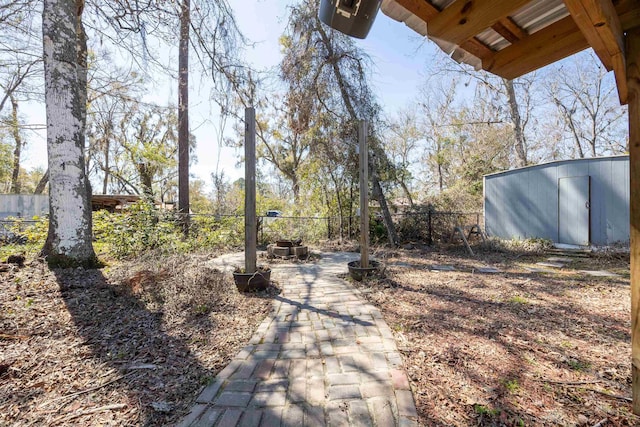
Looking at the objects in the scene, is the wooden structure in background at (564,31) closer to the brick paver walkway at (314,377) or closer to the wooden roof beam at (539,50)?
the wooden roof beam at (539,50)

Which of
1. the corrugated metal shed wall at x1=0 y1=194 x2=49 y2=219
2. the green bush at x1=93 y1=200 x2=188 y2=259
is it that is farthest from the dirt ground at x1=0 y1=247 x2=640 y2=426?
the corrugated metal shed wall at x1=0 y1=194 x2=49 y2=219

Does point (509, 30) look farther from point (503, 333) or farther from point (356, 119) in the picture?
point (356, 119)

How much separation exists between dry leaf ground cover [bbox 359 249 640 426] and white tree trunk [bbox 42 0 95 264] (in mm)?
3763

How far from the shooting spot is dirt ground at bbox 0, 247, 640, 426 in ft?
4.68

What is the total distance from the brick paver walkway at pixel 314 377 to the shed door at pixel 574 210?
6252mm

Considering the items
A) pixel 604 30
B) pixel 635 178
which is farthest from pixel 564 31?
pixel 635 178

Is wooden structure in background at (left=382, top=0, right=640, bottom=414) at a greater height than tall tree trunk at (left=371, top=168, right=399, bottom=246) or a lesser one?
greater

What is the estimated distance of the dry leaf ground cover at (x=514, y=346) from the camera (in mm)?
1417

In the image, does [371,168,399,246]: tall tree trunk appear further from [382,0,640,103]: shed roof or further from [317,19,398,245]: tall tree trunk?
[382,0,640,103]: shed roof

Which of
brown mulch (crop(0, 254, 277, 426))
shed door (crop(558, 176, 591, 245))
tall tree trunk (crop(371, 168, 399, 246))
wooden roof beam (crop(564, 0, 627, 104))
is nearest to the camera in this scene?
wooden roof beam (crop(564, 0, 627, 104))

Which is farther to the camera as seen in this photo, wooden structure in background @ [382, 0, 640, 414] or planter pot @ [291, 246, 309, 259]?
planter pot @ [291, 246, 309, 259]

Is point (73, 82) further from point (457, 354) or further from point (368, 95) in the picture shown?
point (368, 95)

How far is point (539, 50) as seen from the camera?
166cm

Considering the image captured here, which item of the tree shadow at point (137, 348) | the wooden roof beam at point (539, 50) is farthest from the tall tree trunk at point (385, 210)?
the tree shadow at point (137, 348)
